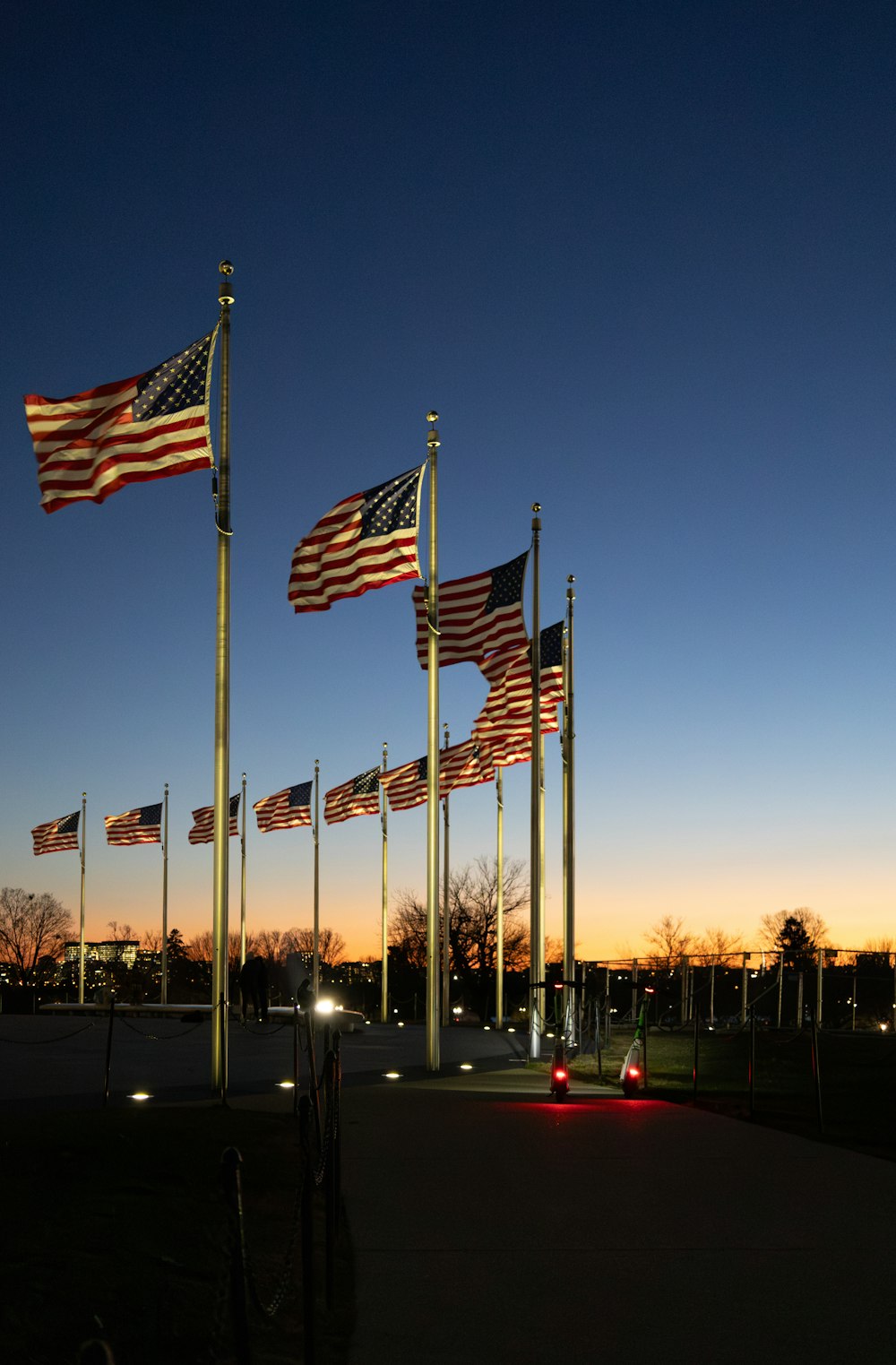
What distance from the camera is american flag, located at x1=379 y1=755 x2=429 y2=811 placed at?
129 feet

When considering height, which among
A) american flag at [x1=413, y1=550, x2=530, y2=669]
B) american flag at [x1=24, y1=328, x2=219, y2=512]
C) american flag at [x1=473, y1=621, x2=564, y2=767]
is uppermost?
american flag at [x1=24, y1=328, x2=219, y2=512]

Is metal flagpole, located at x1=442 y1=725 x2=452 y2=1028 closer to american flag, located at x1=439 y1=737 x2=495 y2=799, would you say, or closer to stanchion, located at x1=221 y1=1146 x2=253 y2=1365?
american flag, located at x1=439 y1=737 x2=495 y2=799

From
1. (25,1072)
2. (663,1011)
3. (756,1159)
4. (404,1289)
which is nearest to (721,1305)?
(404,1289)

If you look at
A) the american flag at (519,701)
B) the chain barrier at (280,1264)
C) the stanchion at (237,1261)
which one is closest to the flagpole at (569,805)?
the american flag at (519,701)

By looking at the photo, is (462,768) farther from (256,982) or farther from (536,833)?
(536,833)

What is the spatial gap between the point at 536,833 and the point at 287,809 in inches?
777

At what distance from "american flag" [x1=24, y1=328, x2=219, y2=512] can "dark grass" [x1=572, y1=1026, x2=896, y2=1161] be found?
11.0 metres

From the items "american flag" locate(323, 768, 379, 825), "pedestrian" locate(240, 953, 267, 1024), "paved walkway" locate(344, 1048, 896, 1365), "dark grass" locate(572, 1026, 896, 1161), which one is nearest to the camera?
"paved walkway" locate(344, 1048, 896, 1365)

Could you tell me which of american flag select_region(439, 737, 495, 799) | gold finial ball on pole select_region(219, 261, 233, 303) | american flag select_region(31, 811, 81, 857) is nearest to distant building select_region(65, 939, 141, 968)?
american flag select_region(31, 811, 81, 857)

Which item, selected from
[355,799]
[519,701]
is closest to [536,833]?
[519,701]

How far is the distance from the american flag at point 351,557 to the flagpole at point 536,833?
613 centimetres

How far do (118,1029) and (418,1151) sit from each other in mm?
27108

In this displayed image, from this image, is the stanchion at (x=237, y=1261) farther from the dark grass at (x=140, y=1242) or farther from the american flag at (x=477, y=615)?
the american flag at (x=477, y=615)

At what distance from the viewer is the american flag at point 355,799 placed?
45000 mm
